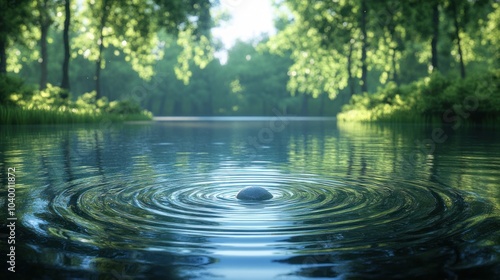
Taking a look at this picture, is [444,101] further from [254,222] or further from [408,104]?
[254,222]

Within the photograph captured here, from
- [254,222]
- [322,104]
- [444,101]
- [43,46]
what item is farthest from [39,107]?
[322,104]

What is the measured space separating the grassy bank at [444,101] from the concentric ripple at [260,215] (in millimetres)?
17623

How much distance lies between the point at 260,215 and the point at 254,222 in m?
0.30

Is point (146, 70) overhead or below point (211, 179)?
overhead

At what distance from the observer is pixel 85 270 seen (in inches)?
128

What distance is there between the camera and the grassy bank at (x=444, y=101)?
22.6 m

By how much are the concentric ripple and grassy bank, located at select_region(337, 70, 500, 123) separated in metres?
17.6

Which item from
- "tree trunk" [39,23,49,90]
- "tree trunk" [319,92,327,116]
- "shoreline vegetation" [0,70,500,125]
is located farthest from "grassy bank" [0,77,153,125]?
"tree trunk" [319,92,327,116]

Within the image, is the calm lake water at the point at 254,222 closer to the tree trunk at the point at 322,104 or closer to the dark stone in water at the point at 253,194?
the dark stone in water at the point at 253,194

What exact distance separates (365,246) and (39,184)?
15.7 feet

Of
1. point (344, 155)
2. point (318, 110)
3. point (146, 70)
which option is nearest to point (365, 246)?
point (344, 155)

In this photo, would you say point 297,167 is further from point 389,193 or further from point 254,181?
point 389,193

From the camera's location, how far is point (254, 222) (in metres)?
4.58

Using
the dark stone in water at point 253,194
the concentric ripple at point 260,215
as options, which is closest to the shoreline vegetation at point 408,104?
the concentric ripple at point 260,215
